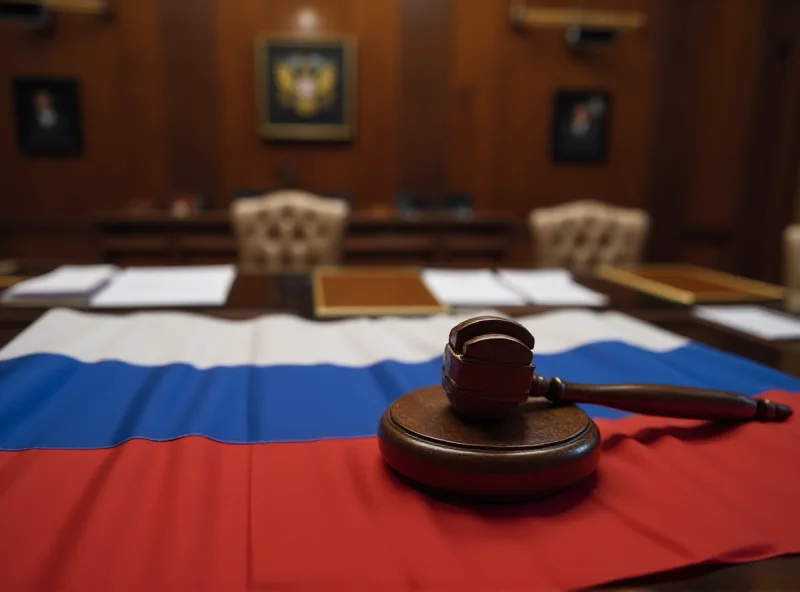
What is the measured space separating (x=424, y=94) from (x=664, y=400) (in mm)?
4908

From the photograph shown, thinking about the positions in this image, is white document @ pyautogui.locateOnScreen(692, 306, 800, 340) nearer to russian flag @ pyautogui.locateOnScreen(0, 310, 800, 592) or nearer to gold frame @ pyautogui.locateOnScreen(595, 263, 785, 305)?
gold frame @ pyautogui.locateOnScreen(595, 263, 785, 305)

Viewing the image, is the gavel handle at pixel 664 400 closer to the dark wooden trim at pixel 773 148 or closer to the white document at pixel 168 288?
the white document at pixel 168 288

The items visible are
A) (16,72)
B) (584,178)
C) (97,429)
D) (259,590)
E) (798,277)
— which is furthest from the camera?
(584,178)

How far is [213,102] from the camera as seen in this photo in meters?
5.18

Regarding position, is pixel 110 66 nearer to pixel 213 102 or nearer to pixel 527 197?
pixel 213 102

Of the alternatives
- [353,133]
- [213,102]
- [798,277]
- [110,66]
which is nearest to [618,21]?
[353,133]

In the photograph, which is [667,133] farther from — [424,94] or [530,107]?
[424,94]

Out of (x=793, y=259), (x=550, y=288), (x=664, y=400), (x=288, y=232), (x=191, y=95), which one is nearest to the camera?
(x=664, y=400)

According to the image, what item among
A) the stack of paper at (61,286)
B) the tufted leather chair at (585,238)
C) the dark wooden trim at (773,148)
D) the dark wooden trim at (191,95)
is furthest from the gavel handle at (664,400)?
the dark wooden trim at (773,148)

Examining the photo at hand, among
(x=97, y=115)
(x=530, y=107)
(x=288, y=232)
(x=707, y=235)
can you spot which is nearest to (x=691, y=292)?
(x=288, y=232)

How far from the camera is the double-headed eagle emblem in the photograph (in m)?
5.15

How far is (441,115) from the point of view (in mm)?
5406

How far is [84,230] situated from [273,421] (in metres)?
4.98

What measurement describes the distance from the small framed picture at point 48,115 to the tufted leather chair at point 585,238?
3.93 metres
